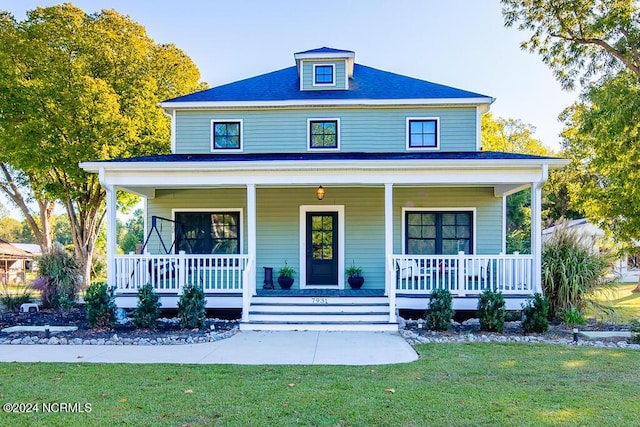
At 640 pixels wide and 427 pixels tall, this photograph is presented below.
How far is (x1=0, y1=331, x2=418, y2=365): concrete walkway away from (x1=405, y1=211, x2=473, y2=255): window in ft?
13.7

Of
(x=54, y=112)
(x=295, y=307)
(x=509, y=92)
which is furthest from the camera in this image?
(x=509, y=92)

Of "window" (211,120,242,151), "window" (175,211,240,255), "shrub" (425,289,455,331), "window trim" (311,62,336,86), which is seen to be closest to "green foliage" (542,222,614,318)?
"shrub" (425,289,455,331)

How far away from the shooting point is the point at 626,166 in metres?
11.0

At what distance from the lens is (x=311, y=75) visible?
1266 centimetres

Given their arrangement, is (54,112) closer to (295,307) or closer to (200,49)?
(200,49)

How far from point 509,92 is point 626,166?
9650 mm

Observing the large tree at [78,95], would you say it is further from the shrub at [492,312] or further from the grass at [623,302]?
the grass at [623,302]

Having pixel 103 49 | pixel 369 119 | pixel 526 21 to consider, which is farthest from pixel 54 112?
pixel 526 21

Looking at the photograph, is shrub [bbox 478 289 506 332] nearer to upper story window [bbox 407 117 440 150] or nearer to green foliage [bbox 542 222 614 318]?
green foliage [bbox 542 222 614 318]

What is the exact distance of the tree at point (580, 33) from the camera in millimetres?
10578

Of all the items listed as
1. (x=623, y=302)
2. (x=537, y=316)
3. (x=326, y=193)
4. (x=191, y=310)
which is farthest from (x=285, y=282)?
(x=623, y=302)

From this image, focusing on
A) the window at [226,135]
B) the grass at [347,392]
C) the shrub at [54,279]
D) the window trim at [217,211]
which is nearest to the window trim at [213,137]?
the window at [226,135]

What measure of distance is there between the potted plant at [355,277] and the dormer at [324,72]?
527cm

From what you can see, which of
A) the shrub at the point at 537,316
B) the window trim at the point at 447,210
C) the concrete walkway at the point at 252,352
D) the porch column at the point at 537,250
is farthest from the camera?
the window trim at the point at 447,210
